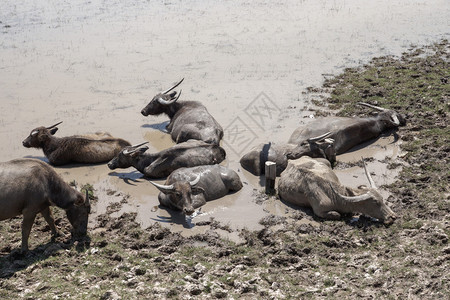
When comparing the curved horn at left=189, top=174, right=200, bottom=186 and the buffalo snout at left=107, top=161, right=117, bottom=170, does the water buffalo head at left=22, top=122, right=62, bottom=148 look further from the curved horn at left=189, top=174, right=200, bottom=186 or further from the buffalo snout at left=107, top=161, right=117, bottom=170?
the curved horn at left=189, top=174, right=200, bottom=186

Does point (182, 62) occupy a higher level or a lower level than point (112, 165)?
higher

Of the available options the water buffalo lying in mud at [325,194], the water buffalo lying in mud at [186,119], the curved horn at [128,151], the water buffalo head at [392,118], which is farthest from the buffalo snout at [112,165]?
the water buffalo head at [392,118]

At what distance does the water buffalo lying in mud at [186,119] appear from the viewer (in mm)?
11648

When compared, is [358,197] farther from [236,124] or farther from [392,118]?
[236,124]

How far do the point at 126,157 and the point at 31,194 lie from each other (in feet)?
10.7

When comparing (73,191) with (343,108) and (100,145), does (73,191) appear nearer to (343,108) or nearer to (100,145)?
(100,145)

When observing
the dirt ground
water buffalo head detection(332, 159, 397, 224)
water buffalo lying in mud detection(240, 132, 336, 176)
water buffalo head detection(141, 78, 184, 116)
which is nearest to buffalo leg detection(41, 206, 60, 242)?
the dirt ground

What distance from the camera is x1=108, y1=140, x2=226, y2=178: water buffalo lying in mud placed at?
34.1ft

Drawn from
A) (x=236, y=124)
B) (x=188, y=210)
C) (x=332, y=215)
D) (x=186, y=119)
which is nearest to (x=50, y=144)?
(x=186, y=119)

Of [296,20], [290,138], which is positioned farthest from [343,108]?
[296,20]

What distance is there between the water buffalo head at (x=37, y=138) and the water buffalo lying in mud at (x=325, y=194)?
520cm

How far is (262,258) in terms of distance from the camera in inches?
300

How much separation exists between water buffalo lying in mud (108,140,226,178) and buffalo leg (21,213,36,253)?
3.07 meters

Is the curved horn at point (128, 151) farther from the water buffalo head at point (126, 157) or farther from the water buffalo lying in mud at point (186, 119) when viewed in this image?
the water buffalo lying in mud at point (186, 119)
